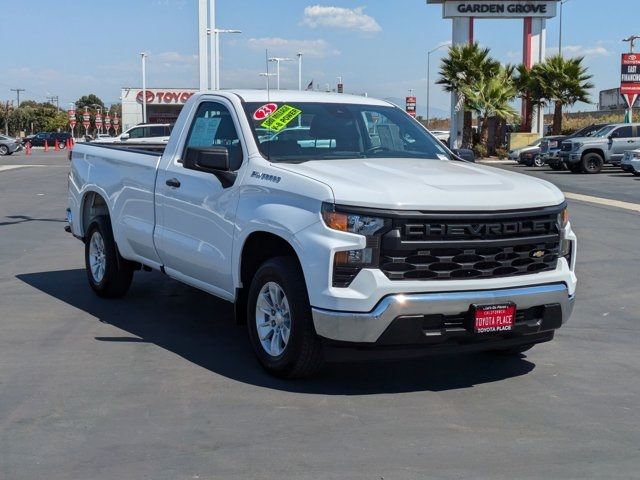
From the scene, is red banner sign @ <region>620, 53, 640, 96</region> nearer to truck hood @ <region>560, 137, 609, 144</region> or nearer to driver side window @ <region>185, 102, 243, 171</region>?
truck hood @ <region>560, 137, 609, 144</region>

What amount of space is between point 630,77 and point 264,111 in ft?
120

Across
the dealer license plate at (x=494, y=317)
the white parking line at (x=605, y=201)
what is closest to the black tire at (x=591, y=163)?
the white parking line at (x=605, y=201)

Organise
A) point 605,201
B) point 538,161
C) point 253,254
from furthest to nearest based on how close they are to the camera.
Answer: point 538,161 < point 605,201 < point 253,254

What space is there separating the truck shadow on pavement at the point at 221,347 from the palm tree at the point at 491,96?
35900 mm

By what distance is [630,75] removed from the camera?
39.6 m

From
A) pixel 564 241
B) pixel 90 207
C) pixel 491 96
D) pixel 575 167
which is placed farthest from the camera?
pixel 491 96

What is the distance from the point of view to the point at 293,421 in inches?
206

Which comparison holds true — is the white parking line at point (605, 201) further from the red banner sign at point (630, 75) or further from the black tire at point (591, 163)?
the red banner sign at point (630, 75)

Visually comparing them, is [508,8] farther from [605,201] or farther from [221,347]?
[221,347]

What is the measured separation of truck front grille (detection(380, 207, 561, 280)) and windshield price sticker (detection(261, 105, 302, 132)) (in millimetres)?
1799

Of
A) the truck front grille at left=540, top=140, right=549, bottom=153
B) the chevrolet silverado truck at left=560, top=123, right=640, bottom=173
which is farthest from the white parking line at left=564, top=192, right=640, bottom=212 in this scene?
the truck front grille at left=540, top=140, right=549, bottom=153

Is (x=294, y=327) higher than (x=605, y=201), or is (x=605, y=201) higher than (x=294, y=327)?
(x=294, y=327)

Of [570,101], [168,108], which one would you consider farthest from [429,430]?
[168,108]

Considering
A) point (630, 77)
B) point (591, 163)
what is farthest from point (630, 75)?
point (591, 163)
